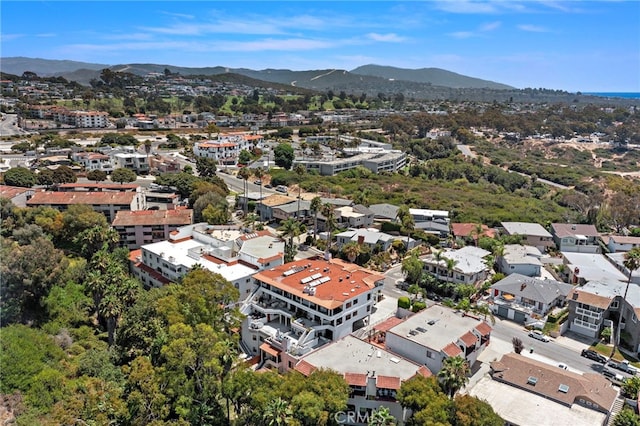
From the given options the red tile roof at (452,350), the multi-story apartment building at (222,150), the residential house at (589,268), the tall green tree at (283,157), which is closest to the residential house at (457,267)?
the residential house at (589,268)

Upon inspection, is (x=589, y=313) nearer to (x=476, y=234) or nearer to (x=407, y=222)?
(x=476, y=234)

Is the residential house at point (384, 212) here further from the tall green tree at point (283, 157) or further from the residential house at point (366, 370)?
the residential house at point (366, 370)

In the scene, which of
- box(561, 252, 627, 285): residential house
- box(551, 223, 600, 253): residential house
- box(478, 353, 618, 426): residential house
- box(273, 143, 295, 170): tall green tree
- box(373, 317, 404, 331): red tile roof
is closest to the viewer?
box(478, 353, 618, 426): residential house

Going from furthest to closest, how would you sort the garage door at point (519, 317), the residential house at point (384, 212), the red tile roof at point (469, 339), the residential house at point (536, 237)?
the residential house at point (384, 212), the residential house at point (536, 237), the garage door at point (519, 317), the red tile roof at point (469, 339)

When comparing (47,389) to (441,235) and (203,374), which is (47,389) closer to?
(203,374)

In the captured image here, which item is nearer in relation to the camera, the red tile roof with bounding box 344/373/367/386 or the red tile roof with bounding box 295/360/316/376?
the red tile roof with bounding box 344/373/367/386

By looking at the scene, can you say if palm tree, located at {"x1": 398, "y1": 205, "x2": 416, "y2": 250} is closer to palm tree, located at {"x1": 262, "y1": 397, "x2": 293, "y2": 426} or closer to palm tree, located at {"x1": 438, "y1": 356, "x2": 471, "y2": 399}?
palm tree, located at {"x1": 438, "y1": 356, "x2": 471, "y2": 399}

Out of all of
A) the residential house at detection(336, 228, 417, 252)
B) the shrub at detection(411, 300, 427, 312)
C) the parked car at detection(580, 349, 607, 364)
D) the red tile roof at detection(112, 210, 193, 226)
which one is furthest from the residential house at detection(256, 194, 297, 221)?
the parked car at detection(580, 349, 607, 364)
